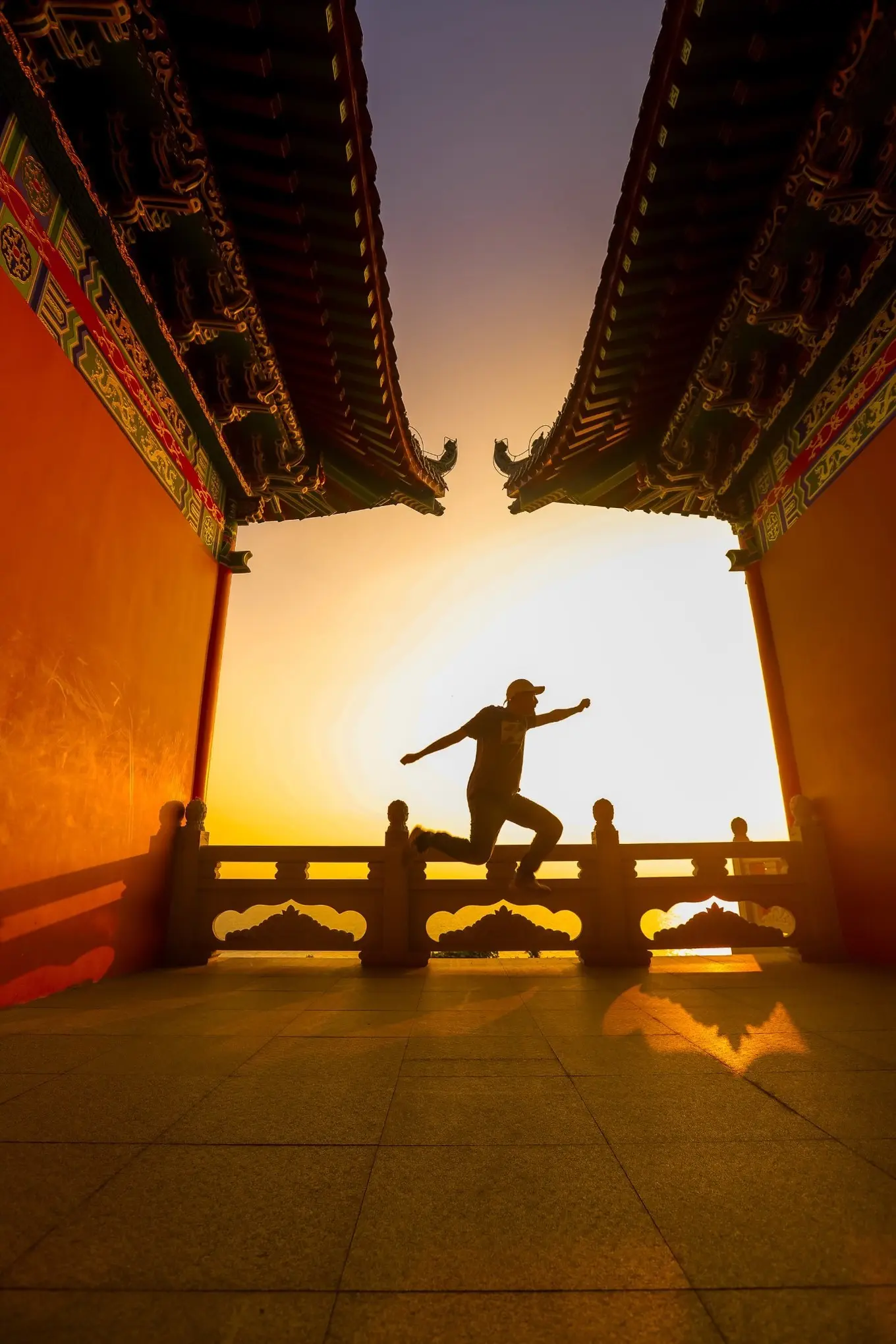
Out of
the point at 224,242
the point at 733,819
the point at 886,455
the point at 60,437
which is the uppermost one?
the point at 224,242

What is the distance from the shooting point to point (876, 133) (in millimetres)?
3760

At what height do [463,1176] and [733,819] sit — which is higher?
[733,819]

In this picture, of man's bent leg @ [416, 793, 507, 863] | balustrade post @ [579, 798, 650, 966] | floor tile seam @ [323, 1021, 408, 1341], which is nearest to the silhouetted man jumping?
man's bent leg @ [416, 793, 507, 863]

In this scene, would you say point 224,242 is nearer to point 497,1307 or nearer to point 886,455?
point 886,455

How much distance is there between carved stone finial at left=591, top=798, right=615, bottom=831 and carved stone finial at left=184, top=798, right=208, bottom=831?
336 cm

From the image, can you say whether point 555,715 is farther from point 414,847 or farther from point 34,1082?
point 34,1082

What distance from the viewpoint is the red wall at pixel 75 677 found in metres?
3.30

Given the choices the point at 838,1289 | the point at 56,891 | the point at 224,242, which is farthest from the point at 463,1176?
the point at 224,242

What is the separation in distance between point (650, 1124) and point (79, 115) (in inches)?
225

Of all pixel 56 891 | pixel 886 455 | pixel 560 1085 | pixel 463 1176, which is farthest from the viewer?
pixel 886 455

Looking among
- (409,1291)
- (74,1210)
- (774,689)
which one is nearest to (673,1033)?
(409,1291)

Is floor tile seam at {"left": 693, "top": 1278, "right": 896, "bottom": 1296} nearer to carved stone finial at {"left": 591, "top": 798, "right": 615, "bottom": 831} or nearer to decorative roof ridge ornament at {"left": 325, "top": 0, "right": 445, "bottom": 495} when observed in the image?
carved stone finial at {"left": 591, "top": 798, "right": 615, "bottom": 831}

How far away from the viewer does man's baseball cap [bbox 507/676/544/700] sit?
4.66m

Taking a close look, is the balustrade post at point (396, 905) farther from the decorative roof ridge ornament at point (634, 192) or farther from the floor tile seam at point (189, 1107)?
the decorative roof ridge ornament at point (634, 192)
